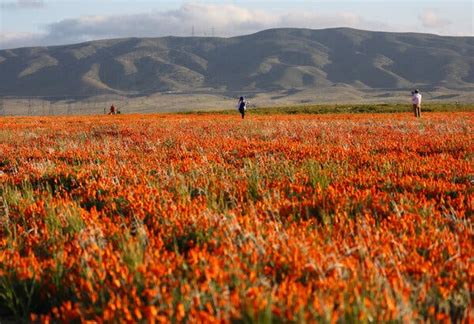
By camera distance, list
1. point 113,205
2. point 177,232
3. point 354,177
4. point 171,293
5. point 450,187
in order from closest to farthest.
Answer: point 171,293 < point 177,232 < point 113,205 < point 450,187 < point 354,177

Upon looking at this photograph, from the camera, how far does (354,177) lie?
7.59 meters

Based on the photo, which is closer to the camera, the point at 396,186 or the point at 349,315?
the point at 349,315

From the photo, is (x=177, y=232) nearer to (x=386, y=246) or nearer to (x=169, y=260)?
(x=169, y=260)

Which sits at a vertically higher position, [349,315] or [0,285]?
[349,315]

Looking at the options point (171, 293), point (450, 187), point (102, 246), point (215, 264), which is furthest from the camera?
point (450, 187)

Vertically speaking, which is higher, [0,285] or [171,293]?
[171,293]

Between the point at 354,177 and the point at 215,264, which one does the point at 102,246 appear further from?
the point at 354,177

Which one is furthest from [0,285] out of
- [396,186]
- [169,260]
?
[396,186]

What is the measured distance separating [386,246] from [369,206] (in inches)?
77.6

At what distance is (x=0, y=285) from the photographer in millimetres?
4012

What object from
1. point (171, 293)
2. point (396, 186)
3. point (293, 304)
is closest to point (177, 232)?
point (171, 293)

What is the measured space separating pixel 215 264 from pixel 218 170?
17.9 feet

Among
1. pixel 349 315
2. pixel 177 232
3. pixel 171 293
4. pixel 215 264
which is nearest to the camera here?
pixel 349 315

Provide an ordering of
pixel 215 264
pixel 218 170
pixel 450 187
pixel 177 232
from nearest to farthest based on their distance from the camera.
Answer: pixel 215 264, pixel 177 232, pixel 450 187, pixel 218 170
